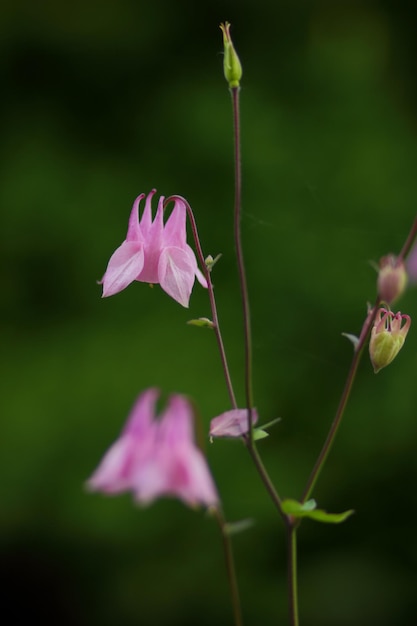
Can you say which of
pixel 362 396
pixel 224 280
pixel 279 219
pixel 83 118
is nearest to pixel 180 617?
pixel 362 396

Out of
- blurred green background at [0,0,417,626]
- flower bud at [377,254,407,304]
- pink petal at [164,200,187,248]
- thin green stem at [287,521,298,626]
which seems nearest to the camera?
flower bud at [377,254,407,304]

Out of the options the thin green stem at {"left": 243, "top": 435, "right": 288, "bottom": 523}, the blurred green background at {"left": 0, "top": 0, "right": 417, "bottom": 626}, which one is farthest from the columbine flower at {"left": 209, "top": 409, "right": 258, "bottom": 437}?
the blurred green background at {"left": 0, "top": 0, "right": 417, "bottom": 626}

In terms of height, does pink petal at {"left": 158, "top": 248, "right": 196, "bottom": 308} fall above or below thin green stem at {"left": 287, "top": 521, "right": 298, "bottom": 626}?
above

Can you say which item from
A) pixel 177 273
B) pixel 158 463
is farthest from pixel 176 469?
pixel 177 273

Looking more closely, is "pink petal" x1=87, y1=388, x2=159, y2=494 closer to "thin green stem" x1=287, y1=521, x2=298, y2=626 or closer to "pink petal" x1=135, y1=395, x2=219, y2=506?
"pink petal" x1=135, y1=395, x2=219, y2=506

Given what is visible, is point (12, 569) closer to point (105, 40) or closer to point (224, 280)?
point (224, 280)

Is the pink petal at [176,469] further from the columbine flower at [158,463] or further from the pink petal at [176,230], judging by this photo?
the pink petal at [176,230]

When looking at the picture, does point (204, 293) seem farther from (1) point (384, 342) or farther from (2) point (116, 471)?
(1) point (384, 342)
